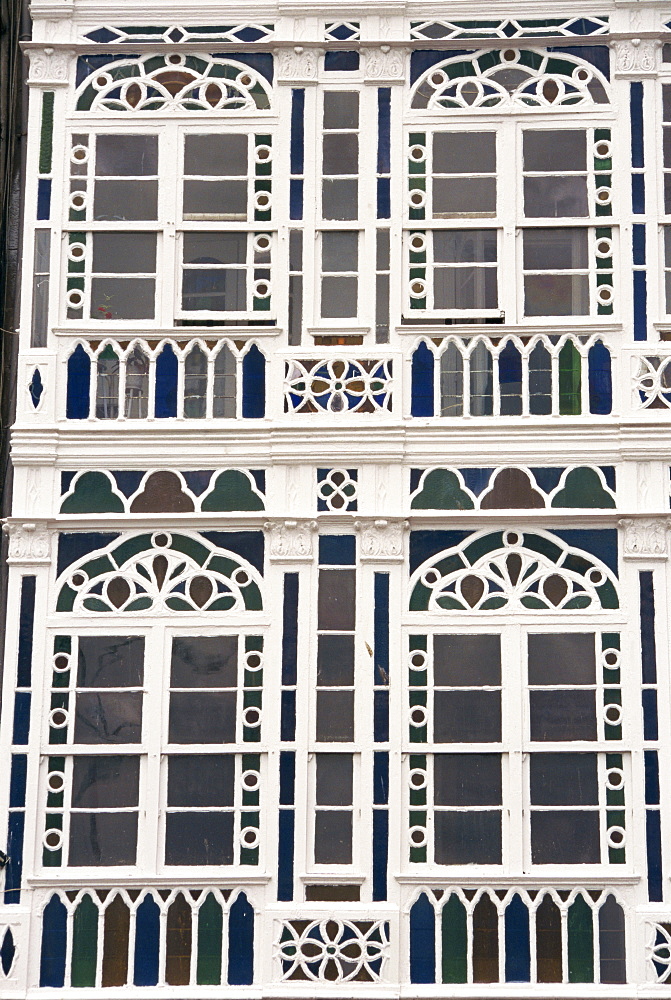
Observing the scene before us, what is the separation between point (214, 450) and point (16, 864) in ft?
11.0

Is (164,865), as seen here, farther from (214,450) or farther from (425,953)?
(214,450)

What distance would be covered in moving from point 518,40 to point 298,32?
1.76 metres

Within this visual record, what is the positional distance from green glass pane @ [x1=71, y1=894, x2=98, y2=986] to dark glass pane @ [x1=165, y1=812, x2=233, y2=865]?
65cm

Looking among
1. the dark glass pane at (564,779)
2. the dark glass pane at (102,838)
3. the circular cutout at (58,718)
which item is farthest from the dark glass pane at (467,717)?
the circular cutout at (58,718)

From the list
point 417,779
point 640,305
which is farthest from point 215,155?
point 417,779

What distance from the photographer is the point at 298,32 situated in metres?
12.9

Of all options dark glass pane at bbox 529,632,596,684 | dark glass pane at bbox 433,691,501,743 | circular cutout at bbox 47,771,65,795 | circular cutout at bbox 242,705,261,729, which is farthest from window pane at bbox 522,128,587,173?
circular cutout at bbox 47,771,65,795

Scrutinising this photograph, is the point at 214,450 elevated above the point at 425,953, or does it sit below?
above

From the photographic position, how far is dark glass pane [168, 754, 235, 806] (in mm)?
11703

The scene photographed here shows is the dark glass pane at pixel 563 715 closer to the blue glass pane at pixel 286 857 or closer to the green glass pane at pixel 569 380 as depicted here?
the blue glass pane at pixel 286 857

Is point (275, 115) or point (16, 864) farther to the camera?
point (275, 115)

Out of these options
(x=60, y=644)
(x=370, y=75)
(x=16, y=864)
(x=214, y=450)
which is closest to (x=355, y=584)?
(x=214, y=450)

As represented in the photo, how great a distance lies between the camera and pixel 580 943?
11.3 m

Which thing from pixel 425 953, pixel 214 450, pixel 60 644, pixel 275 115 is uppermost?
pixel 275 115
